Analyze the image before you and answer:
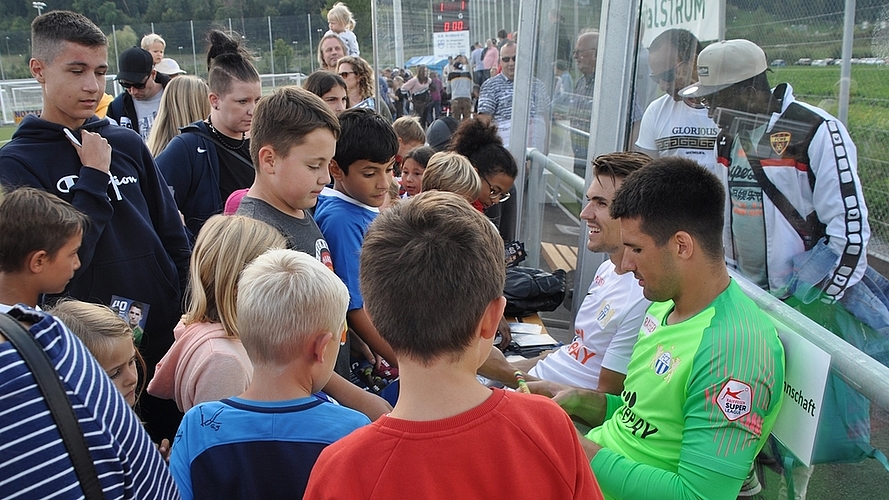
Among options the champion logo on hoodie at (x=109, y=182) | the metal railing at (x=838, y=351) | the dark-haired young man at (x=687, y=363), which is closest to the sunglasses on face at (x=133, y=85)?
the champion logo on hoodie at (x=109, y=182)

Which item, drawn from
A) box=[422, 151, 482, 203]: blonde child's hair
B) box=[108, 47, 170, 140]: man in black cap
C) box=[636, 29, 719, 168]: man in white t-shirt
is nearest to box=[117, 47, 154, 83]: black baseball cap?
box=[108, 47, 170, 140]: man in black cap

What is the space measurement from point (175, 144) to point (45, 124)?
82 centimetres

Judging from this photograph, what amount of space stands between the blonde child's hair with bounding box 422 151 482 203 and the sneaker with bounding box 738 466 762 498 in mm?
2016

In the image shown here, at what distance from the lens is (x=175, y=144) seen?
336 cm

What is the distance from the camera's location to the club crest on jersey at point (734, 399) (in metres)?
1.72

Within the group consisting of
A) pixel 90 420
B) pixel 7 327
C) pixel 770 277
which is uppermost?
pixel 7 327

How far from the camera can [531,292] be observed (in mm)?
3701

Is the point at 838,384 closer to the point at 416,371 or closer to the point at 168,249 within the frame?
the point at 416,371

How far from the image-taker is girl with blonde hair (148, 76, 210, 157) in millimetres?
4023

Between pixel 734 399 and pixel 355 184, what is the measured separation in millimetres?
1694

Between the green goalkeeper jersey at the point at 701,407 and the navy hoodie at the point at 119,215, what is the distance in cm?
193

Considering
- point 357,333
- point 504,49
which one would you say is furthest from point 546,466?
point 504,49

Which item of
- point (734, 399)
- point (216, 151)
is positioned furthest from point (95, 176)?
point (734, 399)

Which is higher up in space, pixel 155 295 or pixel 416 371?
pixel 416 371
